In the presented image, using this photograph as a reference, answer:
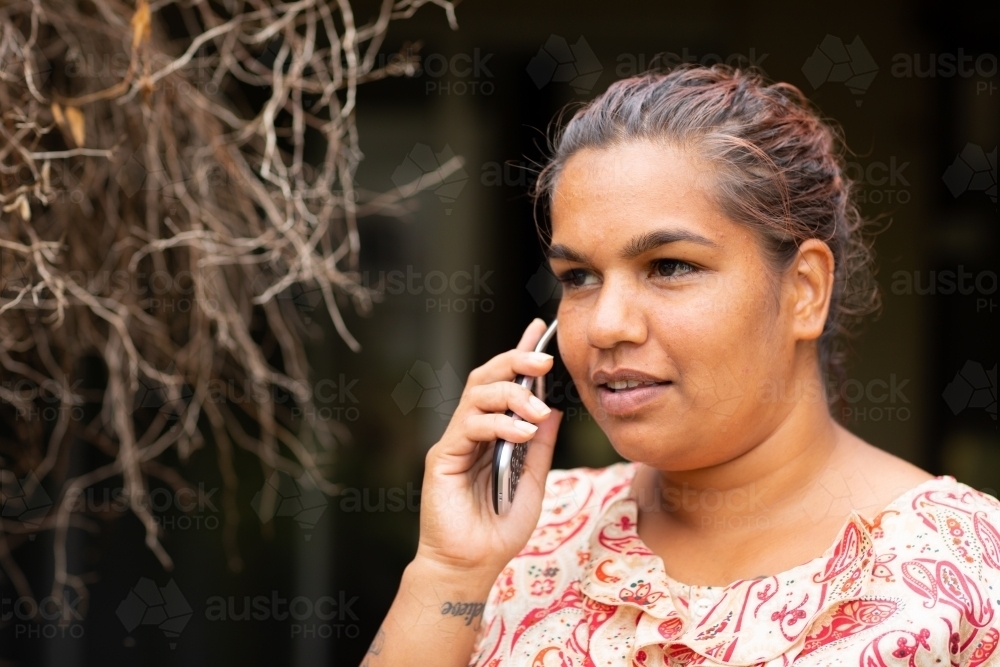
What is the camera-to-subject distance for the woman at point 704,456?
43.3 inches

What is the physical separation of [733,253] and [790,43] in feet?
5.55

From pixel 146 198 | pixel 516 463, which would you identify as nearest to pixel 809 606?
pixel 516 463

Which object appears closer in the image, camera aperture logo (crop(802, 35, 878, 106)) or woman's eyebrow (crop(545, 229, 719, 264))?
woman's eyebrow (crop(545, 229, 719, 264))

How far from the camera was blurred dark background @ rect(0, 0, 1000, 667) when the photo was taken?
101 inches

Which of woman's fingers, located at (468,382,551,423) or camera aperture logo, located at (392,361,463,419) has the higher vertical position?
woman's fingers, located at (468,382,551,423)

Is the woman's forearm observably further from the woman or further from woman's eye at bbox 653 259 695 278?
woman's eye at bbox 653 259 695 278

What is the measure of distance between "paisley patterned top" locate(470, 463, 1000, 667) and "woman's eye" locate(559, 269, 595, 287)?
36 centimetres

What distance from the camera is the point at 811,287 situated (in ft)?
4.11

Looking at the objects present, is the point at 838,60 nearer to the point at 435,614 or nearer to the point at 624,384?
the point at 624,384

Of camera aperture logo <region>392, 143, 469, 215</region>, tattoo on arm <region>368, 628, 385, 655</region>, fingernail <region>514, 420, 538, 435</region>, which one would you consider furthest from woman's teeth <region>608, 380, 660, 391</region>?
camera aperture logo <region>392, 143, 469, 215</region>

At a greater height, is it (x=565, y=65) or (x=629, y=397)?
(x=565, y=65)

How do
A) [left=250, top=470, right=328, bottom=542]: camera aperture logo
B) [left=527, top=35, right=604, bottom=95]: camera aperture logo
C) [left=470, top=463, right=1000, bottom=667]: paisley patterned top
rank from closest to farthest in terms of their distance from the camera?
1. [left=470, top=463, right=1000, bottom=667]: paisley patterned top
2. [left=527, top=35, right=604, bottom=95]: camera aperture logo
3. [left=250, top=470, right=328, bottom=542]: camera aperture logo

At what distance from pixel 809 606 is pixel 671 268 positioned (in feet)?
1.41

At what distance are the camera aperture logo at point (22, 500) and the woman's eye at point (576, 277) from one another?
5.27 feet
